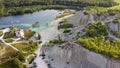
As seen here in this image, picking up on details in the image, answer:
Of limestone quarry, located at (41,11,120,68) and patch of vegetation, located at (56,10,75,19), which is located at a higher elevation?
limestone quarry, located at (41,11,120,68)

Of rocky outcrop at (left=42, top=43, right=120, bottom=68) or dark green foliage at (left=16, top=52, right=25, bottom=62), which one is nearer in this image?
rocky outcrop at (left=42, top=43, right=120, bottom=68)

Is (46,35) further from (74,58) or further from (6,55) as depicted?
(74,58)

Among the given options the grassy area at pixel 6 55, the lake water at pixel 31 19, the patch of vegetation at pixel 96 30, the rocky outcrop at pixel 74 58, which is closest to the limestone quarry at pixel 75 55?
the rocky outcrop at pixel 74 58

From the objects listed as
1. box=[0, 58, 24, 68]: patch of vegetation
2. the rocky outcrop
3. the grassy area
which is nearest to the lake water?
the grassy area

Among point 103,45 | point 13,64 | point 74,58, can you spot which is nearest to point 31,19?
point 13,64

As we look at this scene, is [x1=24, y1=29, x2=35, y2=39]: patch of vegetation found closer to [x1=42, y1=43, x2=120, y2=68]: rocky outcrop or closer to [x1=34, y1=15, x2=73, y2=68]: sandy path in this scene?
[x1=34, y1=15, x2=73, y2=68]: sandy path
